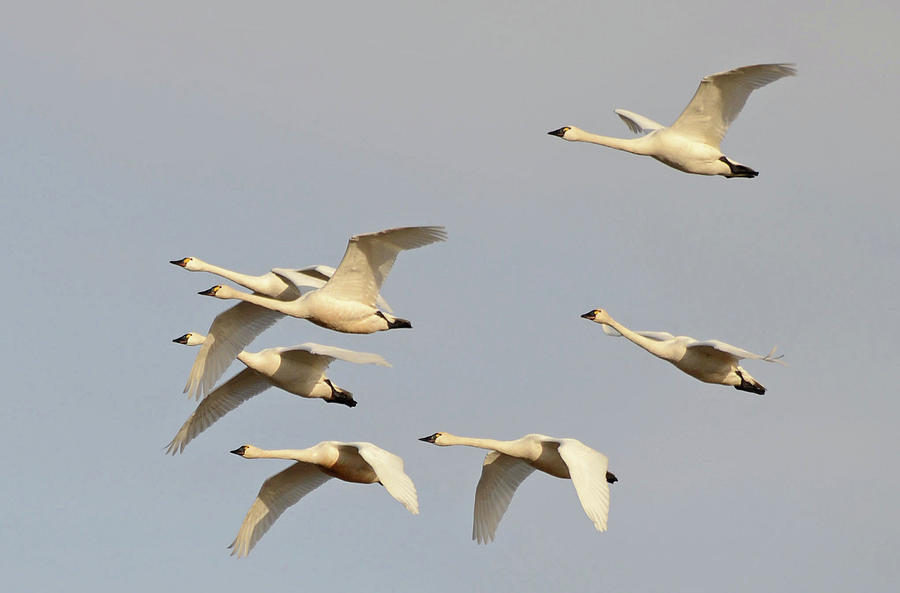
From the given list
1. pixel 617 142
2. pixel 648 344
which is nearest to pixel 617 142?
pixel 617 142

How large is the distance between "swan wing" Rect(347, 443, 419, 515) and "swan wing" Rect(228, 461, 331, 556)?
10.4 feet

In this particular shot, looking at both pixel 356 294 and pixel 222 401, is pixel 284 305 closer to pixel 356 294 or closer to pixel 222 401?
pixel 356 294

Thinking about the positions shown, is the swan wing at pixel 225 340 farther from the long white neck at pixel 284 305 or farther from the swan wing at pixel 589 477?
the swan wing at pixel 589 477

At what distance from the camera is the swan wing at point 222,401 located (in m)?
37.5

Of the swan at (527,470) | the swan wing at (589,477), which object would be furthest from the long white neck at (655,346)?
the swan wing at (589,477)

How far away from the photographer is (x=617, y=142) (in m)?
36.2

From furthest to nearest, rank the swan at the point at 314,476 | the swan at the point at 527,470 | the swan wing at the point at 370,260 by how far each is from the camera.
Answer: the swan wing at the point at 370,260, the swan at the point at 314,476, the swan at the point at 527,470

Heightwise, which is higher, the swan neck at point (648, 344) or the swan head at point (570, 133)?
the swan head at point (570, 133)

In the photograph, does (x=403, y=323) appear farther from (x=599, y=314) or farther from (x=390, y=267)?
(x=599, y=314)

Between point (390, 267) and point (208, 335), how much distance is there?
474 cm

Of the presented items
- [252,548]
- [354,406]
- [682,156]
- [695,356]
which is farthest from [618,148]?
[252,548]

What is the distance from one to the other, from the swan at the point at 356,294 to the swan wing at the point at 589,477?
3.71 metres

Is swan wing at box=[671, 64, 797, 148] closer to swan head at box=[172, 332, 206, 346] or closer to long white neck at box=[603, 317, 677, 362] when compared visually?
long white neck at box=[603, 317, 677, 362]

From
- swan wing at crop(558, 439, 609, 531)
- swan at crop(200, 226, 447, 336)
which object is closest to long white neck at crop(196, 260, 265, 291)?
swan at crop(200, 226, 447, 336)
